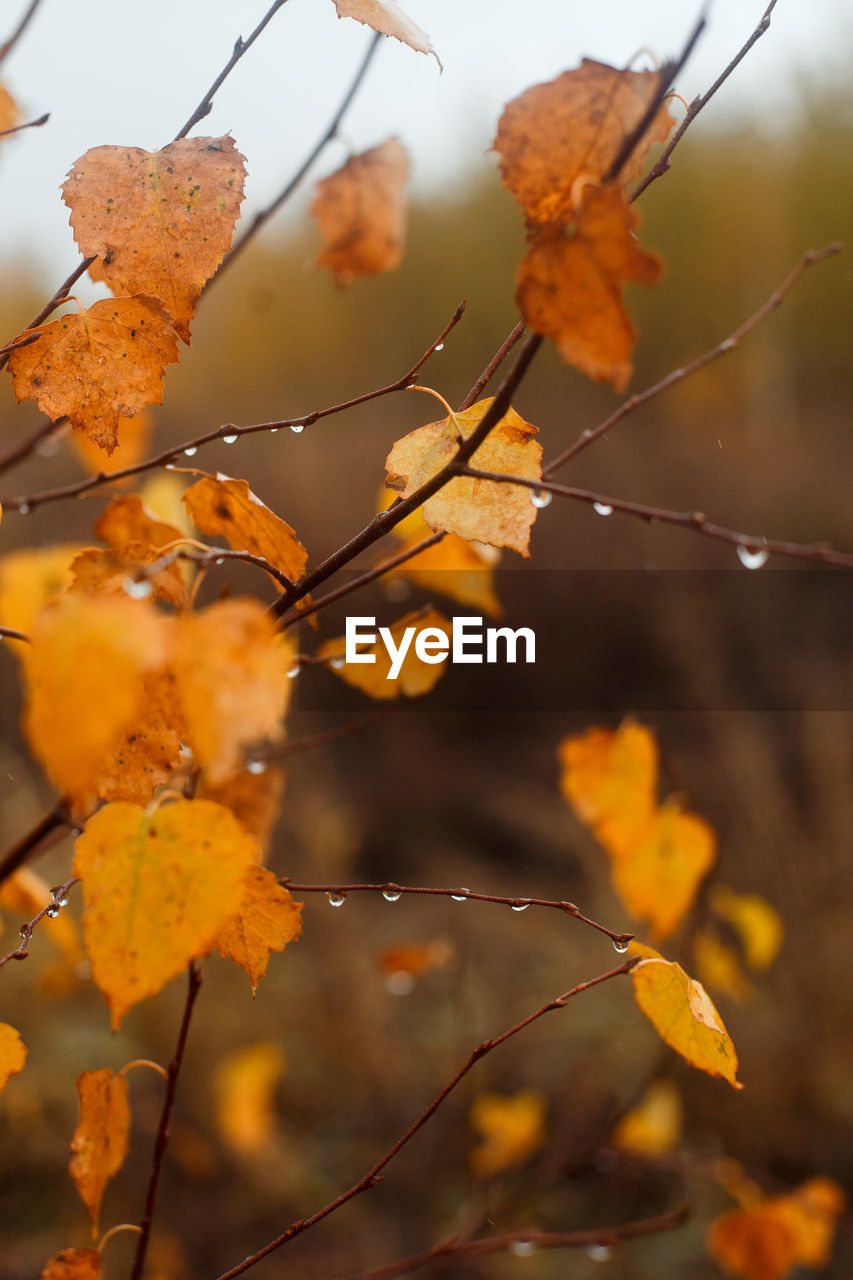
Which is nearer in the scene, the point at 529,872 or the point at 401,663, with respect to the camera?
the point at 401,663

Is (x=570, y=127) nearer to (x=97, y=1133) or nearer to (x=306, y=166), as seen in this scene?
(x=306, y=166)

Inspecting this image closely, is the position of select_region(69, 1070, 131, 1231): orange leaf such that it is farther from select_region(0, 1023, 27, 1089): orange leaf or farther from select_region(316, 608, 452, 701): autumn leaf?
select_region(316, 608, 452, 701): autumn leaf

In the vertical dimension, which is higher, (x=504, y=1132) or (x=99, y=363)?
(x=99, y=363)

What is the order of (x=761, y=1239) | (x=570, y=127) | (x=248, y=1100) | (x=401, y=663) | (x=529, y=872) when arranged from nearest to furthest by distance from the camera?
(x=570, y=127), (x=401, y=663), (x=761, y=1239), (x=248, y=1100), (x=529, y=872)

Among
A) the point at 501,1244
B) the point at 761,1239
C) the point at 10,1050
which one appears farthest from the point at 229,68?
the point at 761,1239

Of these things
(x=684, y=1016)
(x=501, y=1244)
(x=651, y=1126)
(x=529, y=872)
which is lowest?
(x=529, y=872)

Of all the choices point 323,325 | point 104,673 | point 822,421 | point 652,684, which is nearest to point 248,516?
point 104,673

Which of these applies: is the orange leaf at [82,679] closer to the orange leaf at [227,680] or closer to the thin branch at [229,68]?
the orange leaf at [227,680]
